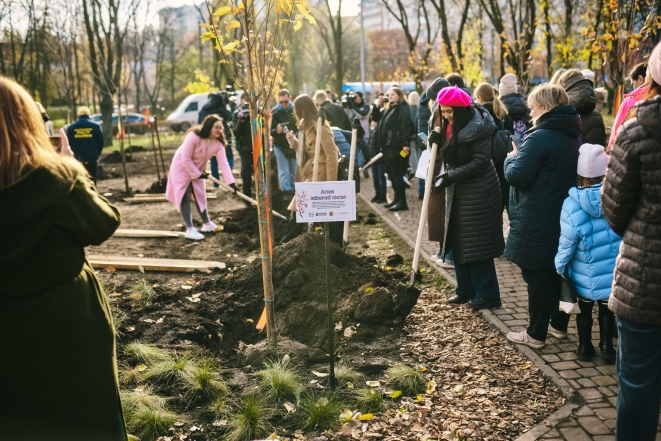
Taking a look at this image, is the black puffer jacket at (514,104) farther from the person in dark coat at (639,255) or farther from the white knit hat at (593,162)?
the person in dark coat at (639,255)

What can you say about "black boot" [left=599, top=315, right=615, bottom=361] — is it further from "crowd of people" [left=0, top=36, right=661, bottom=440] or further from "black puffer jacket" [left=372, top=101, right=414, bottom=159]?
"black puffer jacket" [left=372, top=101, right=414, bottom=159]

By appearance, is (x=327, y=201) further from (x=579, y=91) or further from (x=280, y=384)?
(x=579, y=91)

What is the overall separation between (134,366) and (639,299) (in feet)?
12.0

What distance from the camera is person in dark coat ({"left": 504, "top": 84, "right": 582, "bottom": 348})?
15.4 ft

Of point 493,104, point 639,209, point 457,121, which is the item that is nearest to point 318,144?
point 493,104

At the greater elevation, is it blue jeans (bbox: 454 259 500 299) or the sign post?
the sign post

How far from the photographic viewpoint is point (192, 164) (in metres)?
9.38

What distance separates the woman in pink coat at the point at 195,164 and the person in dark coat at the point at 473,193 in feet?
14.5

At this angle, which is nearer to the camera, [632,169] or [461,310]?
[632,169]

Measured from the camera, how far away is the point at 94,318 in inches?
107

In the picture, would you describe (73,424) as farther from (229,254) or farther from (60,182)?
(229,254)

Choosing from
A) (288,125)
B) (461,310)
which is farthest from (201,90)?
(461,310)

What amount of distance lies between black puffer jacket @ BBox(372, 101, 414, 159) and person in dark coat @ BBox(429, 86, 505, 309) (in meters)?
5.04

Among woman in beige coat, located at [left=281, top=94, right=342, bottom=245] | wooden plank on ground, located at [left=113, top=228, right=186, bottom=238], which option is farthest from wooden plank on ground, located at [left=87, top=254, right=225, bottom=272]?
wooden plank on ground, located at [left=113, top=228, right=186, bottom=238]
